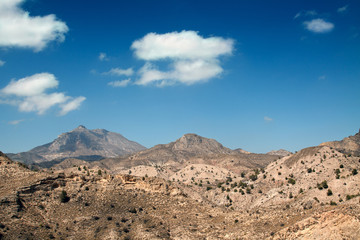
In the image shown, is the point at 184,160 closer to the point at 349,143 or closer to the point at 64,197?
the point at 349,143

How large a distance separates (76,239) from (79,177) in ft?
35.2

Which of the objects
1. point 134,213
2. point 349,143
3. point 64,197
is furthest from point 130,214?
point 349,143

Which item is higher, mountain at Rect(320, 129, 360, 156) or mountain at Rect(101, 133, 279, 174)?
mountain at Rect(320, 129, 360, 156)

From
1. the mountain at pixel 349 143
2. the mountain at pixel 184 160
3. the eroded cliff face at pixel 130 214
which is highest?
the mountain at pixel 349 143

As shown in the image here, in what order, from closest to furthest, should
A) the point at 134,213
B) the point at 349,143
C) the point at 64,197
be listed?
the point at 134,213 → the point at 64,197 → the point at 349,143

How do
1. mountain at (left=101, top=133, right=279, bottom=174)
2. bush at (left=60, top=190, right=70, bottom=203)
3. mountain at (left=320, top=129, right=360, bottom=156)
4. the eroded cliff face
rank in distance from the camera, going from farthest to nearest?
mountain at (left=101, top=133, right=279, bottom=174)
mountain at (left=320, top=129, right=360, bottom=156)
bush at (left=60, top=190, right=70, bottom=203)
the eroded cliff face

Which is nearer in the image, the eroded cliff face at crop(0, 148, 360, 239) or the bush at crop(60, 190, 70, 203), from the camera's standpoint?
the eroded cliff face at crop(0, 148, 360, 239)

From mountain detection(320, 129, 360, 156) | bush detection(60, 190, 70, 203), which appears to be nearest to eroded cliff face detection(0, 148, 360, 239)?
bush detection(60, 190, 70, 203)

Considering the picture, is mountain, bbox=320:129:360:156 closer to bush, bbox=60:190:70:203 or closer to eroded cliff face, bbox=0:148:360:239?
eroded cliff face, bbox=0:148:360:239

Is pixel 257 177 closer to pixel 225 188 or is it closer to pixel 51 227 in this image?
pixel 225 188

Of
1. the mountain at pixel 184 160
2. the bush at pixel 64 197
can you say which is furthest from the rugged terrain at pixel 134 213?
the mountain at pixel 184 160

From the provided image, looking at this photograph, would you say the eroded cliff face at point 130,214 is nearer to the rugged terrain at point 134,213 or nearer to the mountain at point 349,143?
the rugged terrain at point 134,213

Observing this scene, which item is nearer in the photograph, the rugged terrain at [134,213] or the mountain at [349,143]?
the rugged terrain at [134,213]

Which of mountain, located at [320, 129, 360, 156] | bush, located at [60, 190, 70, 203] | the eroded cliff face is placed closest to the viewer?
the eroded cliff face
